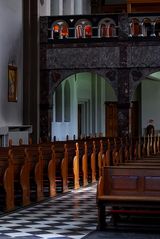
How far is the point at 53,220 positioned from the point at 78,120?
20.4 metres

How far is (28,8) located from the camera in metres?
21.9

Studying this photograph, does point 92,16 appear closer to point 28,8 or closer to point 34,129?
point 28,8

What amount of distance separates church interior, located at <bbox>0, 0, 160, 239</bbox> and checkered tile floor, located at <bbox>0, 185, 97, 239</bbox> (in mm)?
15

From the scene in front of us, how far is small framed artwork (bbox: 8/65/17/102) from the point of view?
66.4 ft

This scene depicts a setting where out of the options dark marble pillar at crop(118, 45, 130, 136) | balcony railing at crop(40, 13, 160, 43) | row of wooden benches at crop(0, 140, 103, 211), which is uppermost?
balcony railing at crop(40, 13, 160, 43)

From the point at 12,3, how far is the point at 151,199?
1402cm

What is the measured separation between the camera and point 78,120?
97.3 feet

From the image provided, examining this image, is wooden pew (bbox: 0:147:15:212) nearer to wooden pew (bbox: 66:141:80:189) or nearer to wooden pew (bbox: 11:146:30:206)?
wooden pew (bbox: 11:146:30:206)

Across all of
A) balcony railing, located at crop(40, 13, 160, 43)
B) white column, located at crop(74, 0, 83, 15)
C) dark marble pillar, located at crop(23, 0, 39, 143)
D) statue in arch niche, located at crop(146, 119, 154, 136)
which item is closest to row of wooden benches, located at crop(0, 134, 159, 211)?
dark marble pillar, located at crop(23, 0, 39, 143)

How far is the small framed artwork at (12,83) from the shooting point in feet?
66.4

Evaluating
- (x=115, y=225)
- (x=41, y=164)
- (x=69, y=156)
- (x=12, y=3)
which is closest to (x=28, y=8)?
(x=12, y=3)

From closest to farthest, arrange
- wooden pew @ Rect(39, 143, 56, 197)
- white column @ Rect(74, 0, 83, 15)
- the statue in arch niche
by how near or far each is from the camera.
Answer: wooden pew @ Rect(39, 143, 56, 197) → white column @ Rect(74, 0, 83, 15) → the statue in arch niche

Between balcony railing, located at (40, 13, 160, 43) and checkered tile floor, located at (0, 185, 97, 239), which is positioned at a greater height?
balcony railing, located at (40, 13, 160, 43)

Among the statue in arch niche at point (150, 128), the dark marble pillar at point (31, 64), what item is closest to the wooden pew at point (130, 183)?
the dark marble pillar at point (31, 64)
